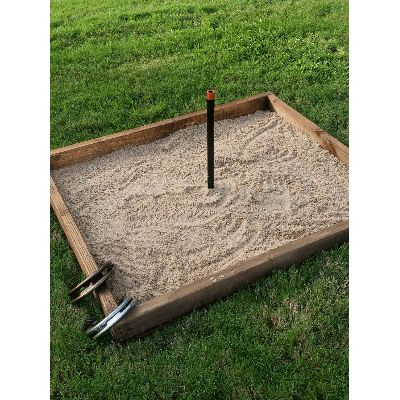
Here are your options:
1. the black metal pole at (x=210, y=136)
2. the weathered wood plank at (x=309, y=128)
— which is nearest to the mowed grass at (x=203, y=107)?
the weathered wood plank at (x=309, y=128)

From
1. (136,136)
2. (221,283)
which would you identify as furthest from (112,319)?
(136,136)

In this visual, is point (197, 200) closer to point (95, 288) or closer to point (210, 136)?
point (210, 136)

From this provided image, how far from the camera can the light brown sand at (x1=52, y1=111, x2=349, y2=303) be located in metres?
3.50

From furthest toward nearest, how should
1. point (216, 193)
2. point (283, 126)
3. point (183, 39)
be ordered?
1. point (183, 39)
2. point (283, 126)
3. point (216, 193)

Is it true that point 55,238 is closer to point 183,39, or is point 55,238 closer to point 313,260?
point 313,260

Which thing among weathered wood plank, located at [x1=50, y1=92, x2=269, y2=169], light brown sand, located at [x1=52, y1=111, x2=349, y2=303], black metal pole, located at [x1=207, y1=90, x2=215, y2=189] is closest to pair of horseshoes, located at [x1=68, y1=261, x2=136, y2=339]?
light brown sand, located at [x1=52, y1=111, x2=349, y2=303]

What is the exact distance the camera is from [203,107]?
5535mm

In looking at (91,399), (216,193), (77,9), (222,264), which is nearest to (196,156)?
(216,193)

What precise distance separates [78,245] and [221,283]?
116 centimetres

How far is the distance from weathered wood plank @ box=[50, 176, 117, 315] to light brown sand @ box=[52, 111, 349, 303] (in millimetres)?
146

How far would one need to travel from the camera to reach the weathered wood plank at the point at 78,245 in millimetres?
3011

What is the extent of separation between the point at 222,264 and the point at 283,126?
2256 mm

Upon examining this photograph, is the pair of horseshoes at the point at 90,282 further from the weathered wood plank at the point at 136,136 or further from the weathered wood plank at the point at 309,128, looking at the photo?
the weathered wood plank at the point at 309,128

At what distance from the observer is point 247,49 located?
680 cm
